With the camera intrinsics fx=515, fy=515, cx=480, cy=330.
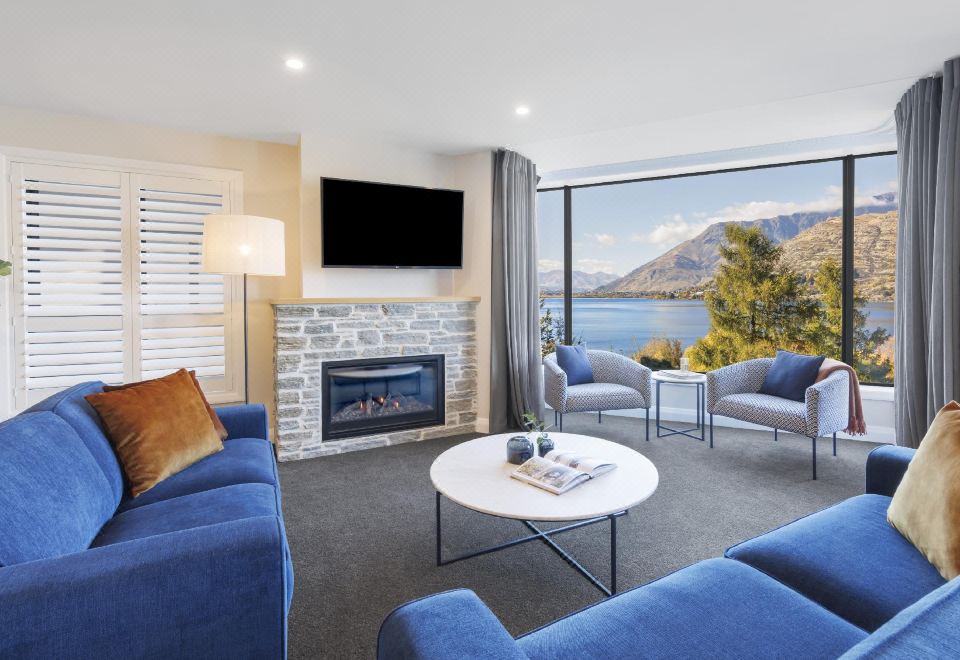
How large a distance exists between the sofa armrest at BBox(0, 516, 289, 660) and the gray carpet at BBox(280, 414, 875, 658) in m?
0.69

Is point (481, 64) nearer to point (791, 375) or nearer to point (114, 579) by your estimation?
point (114, 579)

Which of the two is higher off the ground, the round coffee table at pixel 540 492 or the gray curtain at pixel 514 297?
the gray curtain at pixel 514 297

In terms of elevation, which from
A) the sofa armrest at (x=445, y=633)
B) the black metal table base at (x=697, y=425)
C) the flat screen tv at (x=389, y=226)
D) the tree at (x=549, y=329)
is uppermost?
the flat screen tv at (x=389, y=226)

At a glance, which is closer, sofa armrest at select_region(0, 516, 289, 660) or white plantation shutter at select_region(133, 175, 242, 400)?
sofa armrest at select_region(0, 516, 289, 660)

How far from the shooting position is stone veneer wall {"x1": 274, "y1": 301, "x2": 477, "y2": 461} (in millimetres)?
3748

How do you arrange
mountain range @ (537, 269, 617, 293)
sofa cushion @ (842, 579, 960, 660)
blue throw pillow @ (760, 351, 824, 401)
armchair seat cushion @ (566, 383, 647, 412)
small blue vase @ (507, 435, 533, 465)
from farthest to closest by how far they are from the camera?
1. mountain range @ (537, 269, 617, 293)
2. armchair seat cushion @ (566, 383, 647, 412)
3. blue throw pillow @ (760, 351, 824, 401)
4. small blue vase @ (507, 435, 533, 465)
5. sofa cushion @ (842, 579, 960, 660)

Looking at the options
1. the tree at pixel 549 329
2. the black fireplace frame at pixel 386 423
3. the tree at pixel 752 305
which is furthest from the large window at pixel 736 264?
the black fireplace frame at pixel 386 423

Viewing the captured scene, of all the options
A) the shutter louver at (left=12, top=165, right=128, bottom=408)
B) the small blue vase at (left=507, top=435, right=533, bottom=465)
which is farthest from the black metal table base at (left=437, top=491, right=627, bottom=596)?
the shutter louver at (left=12, top=165, right=128, bottom=408)

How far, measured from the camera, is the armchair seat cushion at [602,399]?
4.07 metres

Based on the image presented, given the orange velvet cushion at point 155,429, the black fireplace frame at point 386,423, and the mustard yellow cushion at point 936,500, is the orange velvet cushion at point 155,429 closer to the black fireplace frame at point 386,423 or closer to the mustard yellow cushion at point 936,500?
the black fireplace frame at point 386,423

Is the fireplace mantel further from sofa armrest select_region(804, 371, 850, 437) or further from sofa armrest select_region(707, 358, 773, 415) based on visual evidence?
sofa armrest select_region(804, 371, 850, 437)

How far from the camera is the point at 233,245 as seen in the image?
10.5 ft

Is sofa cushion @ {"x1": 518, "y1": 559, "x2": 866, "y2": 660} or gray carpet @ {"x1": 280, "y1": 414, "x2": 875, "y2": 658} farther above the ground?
sofa cushion @ {"x1": 518, "y1": 559, "x2": 866, "y2": 660}

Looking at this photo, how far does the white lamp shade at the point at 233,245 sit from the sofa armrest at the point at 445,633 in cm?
270
